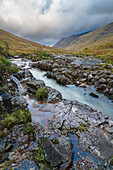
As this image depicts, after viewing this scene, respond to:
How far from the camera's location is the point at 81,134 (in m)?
7.61

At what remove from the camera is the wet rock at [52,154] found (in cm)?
530

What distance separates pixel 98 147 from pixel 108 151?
71cm

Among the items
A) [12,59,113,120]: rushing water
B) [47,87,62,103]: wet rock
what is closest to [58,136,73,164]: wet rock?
[47,87,62,103]: wet rock

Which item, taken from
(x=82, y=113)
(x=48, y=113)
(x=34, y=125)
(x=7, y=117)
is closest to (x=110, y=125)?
(x=82, y=113)

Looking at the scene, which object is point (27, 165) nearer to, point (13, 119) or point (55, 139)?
point (55, 139)

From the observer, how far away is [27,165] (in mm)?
4906

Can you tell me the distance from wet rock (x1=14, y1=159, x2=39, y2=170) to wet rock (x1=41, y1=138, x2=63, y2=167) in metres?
0.82

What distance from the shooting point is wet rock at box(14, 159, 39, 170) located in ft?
15.7

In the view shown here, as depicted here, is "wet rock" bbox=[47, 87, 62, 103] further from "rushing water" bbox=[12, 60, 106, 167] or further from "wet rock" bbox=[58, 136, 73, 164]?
"wet rock" bbox=[58, 136, 73, 164]

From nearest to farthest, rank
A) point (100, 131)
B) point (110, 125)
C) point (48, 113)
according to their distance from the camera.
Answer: point (100, 131) → point (110, 125) → point (48, 113)

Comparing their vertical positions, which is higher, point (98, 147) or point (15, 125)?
point (15, 125)

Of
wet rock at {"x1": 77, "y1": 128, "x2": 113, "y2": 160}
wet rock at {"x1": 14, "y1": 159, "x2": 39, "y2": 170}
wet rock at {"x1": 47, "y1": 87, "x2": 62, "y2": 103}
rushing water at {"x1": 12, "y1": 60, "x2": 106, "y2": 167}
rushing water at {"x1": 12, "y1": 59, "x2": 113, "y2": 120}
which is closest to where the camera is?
wet rock at {"x1": 14, "y1": 159, "x2": 39, "y2": 170}

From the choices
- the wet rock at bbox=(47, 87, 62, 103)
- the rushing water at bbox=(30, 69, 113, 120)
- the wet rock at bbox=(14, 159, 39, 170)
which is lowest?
the rushing water at bbox=(30, 69, 113, 120)

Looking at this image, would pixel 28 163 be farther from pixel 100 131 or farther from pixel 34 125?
pixel 100 131
